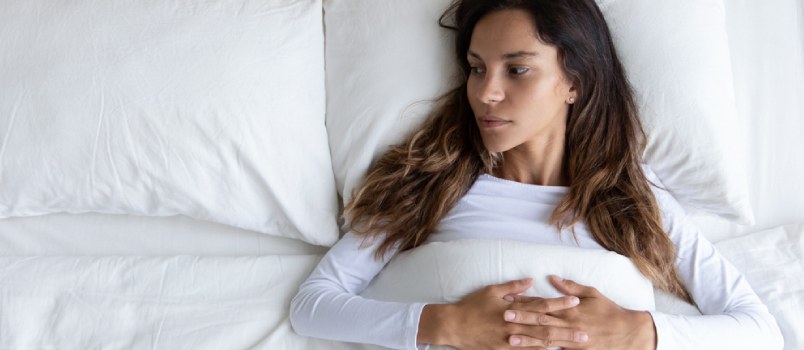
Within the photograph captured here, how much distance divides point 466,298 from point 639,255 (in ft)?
0.99

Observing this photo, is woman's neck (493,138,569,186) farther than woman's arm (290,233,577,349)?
Yes

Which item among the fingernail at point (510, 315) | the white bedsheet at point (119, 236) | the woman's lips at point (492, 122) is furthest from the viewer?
the white bedsheet at point (119, 236)

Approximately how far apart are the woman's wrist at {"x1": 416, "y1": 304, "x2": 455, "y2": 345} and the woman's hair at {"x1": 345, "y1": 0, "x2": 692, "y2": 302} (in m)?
0.18

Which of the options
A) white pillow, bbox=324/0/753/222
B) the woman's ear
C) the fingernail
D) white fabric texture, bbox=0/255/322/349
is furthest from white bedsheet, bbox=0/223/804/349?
the woman's ear

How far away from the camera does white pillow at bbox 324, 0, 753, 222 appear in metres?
1.33

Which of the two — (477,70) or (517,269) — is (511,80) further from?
(517,269)

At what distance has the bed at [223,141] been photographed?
130 centimetres

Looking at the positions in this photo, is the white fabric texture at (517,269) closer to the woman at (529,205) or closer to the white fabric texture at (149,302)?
the woman at (529,205)

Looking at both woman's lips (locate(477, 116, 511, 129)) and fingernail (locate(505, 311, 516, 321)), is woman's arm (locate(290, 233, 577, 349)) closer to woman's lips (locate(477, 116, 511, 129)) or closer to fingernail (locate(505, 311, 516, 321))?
fingernail (locate(505, 311, 516, 321))

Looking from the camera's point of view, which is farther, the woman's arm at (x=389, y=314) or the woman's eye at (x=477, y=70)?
the woman's eye at (x=477, y=70)

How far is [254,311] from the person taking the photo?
1.32m

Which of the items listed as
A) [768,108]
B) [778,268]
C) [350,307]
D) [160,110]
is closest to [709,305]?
[778,268]

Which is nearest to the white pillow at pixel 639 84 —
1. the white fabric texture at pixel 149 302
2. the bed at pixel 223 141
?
the bed at pixel 223 141

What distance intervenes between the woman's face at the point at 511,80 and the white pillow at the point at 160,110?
300 mm
